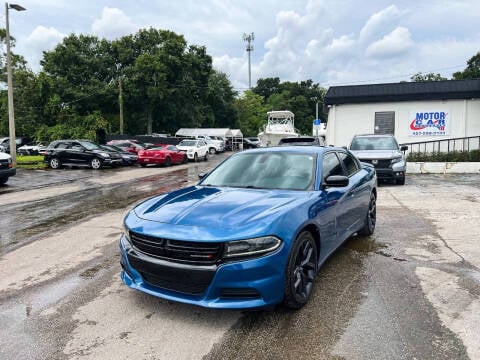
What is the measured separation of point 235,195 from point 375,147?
10.5m

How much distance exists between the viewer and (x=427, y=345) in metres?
3.04

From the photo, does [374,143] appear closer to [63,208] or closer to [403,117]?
[403,117]

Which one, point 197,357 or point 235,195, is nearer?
point 197,357

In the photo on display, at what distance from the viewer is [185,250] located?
10.5ft

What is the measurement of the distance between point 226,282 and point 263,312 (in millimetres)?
685

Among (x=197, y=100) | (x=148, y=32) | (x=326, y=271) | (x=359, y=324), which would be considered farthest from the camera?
(x=197, y=100)

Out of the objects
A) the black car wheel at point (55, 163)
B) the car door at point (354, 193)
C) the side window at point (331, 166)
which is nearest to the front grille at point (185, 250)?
the side window at point (331, 166)

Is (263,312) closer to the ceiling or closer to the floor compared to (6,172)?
closer to the floor

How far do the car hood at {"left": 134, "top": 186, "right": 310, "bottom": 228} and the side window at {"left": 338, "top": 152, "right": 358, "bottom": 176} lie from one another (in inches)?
67.7

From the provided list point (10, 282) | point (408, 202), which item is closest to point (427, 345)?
point (10, 282)

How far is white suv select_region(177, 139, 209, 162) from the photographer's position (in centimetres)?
2736

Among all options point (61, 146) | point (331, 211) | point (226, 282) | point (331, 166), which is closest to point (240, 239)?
point (226, 282)

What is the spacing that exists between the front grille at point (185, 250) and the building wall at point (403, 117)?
18902 millimetres

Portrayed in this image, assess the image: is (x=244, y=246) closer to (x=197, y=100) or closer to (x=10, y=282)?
(x=10, y=282)
